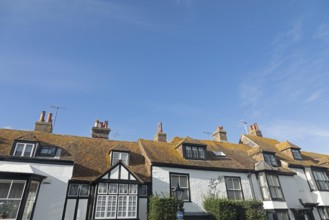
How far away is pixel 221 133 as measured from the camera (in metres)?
31.1

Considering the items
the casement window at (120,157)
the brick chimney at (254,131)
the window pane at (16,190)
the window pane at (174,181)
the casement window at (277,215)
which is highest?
the brick chimney at (254,131)

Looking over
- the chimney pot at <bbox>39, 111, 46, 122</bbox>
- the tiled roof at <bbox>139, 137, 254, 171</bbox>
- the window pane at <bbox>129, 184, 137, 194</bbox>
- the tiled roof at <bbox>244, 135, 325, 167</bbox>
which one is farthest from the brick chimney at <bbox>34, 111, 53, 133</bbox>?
the tiled roof at <bbox>244, 135, 325, 167</bbox>

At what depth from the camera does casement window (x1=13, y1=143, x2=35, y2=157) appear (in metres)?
16.5

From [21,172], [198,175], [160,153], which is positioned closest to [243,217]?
[198,175]

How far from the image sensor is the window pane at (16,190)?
563 inches

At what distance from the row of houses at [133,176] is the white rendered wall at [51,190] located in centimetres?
6

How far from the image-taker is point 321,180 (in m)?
A: 23.9

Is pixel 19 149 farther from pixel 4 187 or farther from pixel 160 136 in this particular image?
pixel 160 136

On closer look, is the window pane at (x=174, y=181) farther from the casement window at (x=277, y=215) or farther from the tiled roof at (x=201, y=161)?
the casement window at (x=277, y=215)

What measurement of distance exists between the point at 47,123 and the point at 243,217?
20473 mm

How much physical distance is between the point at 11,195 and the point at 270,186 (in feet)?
68.3

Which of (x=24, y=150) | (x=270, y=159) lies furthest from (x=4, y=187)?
(x=270, y=159)

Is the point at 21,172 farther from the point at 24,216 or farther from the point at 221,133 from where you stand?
the point at 221,133

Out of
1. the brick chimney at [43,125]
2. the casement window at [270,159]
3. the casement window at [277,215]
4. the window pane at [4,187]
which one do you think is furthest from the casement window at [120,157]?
the casement window at [270,159]
